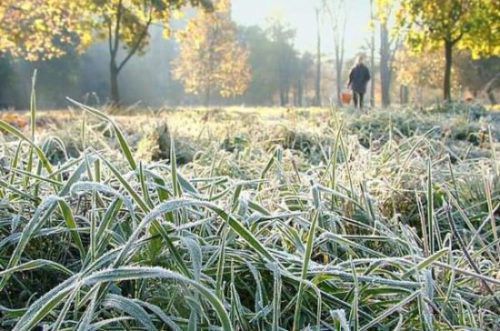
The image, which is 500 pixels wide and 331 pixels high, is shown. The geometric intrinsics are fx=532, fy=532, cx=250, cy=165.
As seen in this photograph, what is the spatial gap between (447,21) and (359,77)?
4.89 metres

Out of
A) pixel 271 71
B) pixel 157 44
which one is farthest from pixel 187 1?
pixel 157 44

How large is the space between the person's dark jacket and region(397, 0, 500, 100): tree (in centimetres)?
397

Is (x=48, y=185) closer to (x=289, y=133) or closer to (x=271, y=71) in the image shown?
(x=289, y=133)

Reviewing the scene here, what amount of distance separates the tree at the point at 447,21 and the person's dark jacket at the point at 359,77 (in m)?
3.97

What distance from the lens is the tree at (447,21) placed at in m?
15.8

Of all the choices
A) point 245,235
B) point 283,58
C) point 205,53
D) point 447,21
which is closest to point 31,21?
point 447,21

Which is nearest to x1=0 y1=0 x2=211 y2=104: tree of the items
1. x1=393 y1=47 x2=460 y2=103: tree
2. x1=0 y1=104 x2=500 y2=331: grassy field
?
x1=0 y1=104 x2=500 y2=331: grassy field

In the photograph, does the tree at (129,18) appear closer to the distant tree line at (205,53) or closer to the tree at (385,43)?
the distant tree line at (205,53)

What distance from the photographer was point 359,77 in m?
13.1

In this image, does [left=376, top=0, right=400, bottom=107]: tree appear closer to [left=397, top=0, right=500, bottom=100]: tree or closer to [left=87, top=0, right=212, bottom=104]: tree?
[left=397, top=0, right=500, bottom=100]: tree

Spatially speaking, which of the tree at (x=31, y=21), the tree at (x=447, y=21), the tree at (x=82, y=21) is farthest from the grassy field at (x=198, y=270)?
the tree at (x=447, y=21)

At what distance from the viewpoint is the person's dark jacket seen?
1306cm

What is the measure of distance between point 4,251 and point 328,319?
1.68ft

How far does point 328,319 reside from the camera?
2.37ft
